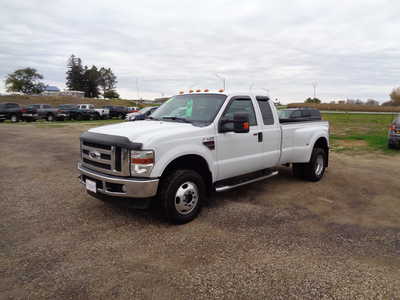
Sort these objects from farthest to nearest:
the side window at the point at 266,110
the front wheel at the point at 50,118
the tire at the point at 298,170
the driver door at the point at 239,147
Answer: the front wheel at the point at 50,118 < the tire at the point at 298,170 < the side window at the point at 266,110 < the driver door at the point at 239,147

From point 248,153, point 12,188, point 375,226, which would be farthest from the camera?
point 12,188

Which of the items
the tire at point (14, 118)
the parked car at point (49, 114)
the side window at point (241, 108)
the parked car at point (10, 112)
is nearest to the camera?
the side window at point (241, 108)

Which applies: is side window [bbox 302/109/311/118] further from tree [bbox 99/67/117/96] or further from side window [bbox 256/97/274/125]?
tree [bbox 99/67/117/96]

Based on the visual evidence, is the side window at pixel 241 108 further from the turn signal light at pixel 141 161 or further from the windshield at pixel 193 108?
the turn signal light at pixel 141 161

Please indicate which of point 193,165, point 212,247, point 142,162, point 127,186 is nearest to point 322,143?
point 193,165

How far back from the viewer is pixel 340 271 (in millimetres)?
3123

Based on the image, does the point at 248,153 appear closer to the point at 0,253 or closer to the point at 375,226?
the point at 375,226

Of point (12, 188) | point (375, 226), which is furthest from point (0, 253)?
point (375, 226)

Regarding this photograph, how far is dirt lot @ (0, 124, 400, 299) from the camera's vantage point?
2848 millimetres

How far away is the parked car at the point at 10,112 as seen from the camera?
26391mm

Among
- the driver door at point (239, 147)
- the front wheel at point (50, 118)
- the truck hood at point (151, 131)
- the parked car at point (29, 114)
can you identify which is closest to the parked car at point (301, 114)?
the driver door at point (239, 147)

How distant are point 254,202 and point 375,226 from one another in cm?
183

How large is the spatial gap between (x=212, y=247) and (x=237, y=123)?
1777 mm

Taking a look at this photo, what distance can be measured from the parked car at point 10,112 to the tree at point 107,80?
3537 inches
